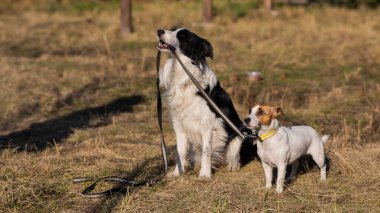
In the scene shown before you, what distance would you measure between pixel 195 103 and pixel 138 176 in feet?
3.10

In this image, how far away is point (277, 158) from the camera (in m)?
5.51

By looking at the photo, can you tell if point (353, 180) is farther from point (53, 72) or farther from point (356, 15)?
point (356, 15)

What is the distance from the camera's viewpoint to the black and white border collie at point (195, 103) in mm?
6121

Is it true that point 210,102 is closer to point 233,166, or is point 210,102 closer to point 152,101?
point 233,166

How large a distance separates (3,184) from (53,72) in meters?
6.66

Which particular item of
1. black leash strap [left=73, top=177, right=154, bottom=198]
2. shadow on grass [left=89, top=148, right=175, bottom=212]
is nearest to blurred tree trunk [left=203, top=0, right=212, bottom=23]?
shadow on grass [left=89, top=148, right=175, bottom=212]

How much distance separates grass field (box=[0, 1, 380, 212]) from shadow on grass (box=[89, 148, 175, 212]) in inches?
0.8

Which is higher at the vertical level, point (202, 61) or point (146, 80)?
point (202, 61)

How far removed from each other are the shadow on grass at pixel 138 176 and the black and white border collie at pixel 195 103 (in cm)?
25

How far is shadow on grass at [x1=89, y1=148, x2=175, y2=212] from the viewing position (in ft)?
17.5

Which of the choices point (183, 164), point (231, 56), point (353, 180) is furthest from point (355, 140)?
point (231, 56)

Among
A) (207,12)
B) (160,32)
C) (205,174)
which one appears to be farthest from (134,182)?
(207,12)

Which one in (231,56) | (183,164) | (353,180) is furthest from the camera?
(231,56)

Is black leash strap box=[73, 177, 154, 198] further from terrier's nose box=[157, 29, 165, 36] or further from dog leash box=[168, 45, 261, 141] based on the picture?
terrier's nose box=[157, 29, 165, 36]
